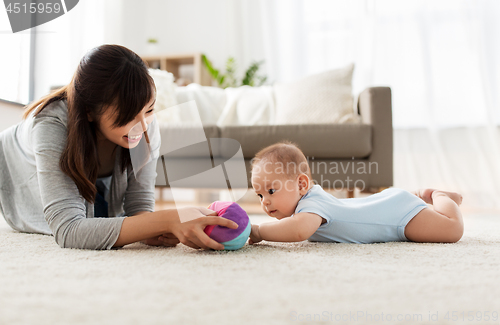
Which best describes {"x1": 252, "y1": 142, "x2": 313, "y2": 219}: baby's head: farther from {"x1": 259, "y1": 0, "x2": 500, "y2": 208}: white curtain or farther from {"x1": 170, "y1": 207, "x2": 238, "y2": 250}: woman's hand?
{"x1": 259, "y1": 0, "x2": 500, "y2": 208}: white curtain

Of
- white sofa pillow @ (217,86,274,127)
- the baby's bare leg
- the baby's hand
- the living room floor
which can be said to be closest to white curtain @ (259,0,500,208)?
white sofa pillow @ (217,86,274,127)

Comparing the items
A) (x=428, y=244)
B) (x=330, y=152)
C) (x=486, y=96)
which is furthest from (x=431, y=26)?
(x=428, y=244)

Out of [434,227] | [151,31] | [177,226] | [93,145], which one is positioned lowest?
[434,227]

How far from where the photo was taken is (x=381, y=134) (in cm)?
173

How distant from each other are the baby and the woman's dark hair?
320 mm

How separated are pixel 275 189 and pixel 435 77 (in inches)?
91.8

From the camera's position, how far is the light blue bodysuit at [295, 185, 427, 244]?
85 cm

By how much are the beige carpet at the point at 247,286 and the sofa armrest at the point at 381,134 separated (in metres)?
0.95

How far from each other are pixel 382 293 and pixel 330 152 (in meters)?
1.27

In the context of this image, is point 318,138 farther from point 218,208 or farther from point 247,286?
point 247,286

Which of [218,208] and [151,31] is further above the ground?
[151,31]

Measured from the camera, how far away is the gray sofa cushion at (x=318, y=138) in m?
1.69

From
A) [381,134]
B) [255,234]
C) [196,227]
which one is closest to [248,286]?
[196,227]

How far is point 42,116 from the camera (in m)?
0.84
